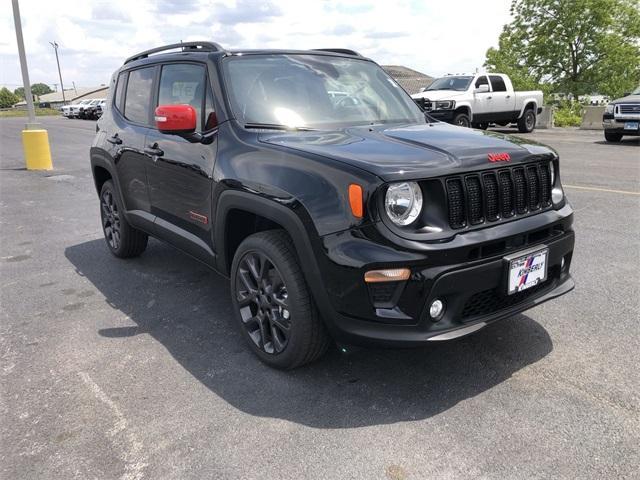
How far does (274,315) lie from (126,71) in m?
3.08

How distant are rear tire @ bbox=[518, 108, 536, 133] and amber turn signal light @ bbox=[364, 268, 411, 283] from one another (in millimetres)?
18306

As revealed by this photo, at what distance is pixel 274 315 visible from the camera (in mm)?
3107

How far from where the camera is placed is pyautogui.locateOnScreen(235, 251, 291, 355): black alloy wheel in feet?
10.00

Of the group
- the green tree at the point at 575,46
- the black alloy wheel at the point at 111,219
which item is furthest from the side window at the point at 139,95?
the green tree at the point at 575,46

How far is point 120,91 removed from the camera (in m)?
5.04

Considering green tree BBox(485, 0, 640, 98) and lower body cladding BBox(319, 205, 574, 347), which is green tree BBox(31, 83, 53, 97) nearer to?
green tree BBox(485, 0, 640, 98)

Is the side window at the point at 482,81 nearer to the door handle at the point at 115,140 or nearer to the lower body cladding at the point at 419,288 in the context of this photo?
the door handle at the point at 115,140

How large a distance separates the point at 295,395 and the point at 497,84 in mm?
17374

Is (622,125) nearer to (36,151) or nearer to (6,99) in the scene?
(36,151)

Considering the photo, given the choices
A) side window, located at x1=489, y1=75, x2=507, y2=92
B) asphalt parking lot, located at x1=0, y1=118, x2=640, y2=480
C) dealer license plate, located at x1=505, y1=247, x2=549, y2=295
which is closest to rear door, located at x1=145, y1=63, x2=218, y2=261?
asphalt parking lot, located at x1=0, y1=118, x2=640, y2=480

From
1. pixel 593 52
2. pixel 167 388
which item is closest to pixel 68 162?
pixel 167 388

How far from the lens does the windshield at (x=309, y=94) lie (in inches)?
138

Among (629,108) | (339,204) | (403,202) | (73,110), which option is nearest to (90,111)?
(73,110)

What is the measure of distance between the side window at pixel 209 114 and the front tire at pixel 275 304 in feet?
2.78
